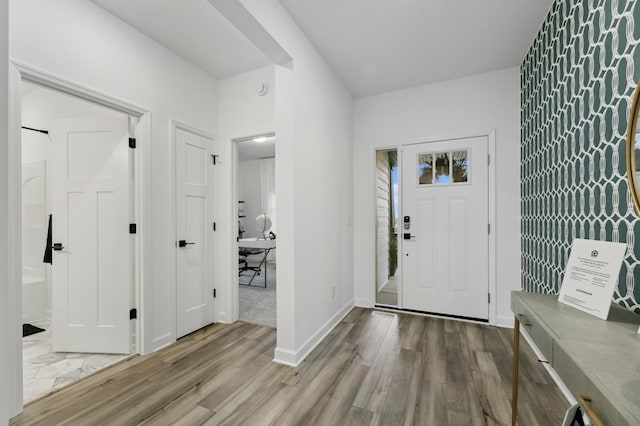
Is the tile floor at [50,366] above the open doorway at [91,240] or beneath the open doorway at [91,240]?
beneath

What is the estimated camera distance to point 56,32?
6.08ft

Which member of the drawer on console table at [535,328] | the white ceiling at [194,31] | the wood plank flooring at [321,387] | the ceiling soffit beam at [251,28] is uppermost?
the white ceiling at [194,31]

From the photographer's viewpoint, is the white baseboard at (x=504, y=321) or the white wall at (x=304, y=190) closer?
the white wall at (x=304, y=190)

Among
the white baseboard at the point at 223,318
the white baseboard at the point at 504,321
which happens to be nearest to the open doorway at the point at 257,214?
the white baseboard at the point at 223,318

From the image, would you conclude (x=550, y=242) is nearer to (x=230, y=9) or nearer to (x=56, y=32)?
(x=230, y=9)

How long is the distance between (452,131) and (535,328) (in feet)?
8.29

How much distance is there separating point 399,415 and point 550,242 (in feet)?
5.47

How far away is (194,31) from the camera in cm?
237

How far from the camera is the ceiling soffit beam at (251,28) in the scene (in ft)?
5.33

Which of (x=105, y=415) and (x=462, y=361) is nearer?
(x=105, y=415)

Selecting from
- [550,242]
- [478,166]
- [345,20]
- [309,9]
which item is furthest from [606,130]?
[309,9]

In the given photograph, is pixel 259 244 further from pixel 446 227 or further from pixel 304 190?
pixel 446 227

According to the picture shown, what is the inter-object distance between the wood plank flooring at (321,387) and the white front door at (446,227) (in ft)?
1.93

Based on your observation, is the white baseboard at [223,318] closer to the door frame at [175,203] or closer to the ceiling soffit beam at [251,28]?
the door frame at [175,203]
